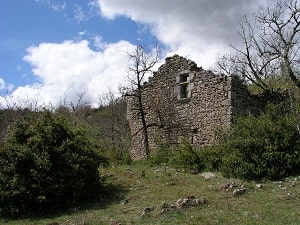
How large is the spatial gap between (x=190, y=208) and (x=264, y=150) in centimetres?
417

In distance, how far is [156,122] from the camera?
1997 cm

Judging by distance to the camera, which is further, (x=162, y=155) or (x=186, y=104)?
(x=186, y=104)

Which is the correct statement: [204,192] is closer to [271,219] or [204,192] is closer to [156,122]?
[271,219]

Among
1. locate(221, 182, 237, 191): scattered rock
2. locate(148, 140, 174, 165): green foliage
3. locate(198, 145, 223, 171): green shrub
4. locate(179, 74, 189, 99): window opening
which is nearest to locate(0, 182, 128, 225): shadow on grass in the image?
locate(221, 182, 237, 191): scattered rock

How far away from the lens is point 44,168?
11672 mm

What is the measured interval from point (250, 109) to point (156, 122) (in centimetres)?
472

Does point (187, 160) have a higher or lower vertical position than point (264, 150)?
lower

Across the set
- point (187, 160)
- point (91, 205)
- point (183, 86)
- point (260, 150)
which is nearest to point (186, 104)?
point (183, 86)

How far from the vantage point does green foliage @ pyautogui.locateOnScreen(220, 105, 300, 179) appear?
12.8 m

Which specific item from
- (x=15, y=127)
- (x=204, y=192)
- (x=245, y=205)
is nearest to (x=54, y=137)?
(x=15, y=127)

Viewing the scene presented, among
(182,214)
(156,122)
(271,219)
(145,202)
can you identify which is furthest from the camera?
(156,122)

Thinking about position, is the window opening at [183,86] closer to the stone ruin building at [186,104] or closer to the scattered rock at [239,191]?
the stone ruin building at [186,104]

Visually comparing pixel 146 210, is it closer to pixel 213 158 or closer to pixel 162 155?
pixel 213 158

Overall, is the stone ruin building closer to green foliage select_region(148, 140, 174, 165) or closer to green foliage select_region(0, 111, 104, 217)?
green foliage select_region(148, 140, 174, 165)
